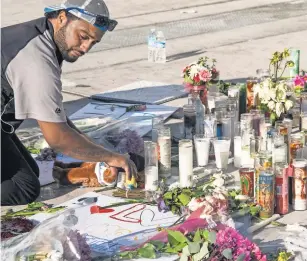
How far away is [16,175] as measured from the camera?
5.92 meters

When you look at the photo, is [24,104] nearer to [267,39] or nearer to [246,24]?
[267,39]

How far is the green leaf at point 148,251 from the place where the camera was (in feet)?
16.5

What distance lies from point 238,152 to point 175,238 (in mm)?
1929

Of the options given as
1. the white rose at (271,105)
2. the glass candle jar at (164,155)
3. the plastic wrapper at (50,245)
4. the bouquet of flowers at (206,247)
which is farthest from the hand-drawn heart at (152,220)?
the white rose at (271,105)

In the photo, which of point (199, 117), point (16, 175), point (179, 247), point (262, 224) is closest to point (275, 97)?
point (199, 117)

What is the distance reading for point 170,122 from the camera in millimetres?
7961

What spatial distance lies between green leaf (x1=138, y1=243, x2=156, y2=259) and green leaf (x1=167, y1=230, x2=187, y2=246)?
0.38ft

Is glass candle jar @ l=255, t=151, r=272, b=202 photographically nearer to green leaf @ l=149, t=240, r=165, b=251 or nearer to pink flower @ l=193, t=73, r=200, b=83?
green leaf @ l=149, t=240, r=165, b=251

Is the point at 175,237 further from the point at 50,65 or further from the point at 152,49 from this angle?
the point at 152,49

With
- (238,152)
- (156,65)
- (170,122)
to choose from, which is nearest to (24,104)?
(238,152)

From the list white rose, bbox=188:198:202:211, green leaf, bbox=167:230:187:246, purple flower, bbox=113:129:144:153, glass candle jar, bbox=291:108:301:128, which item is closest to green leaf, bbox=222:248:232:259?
green leaf, bbox=167:230:187:246

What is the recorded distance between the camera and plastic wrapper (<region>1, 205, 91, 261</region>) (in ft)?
15.6

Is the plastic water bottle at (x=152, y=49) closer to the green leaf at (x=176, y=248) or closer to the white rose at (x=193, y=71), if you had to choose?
the white rose at (x=193, y=71)

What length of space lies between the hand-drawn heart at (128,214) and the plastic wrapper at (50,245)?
2.90 feet
